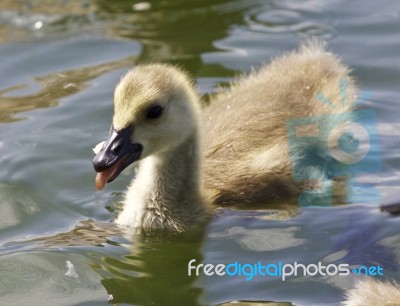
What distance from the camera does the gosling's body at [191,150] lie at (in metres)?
5.56

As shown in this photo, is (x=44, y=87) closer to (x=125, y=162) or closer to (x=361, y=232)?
(x=125, y=162)

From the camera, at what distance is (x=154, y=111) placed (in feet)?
18.3

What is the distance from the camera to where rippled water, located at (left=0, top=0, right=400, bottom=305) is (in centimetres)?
529

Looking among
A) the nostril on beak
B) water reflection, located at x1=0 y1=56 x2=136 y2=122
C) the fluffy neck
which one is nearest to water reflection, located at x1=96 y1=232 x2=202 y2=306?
the fluffy neck

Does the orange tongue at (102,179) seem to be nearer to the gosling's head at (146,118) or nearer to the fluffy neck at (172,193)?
the gosling's head at (146,118)

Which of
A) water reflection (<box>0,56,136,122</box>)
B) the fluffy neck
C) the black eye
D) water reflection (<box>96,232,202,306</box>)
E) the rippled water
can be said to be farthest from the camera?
water reflection (<box>0,56,136,122</box>)

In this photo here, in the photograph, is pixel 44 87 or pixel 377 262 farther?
pixel 44 87

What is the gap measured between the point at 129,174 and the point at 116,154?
1.15m

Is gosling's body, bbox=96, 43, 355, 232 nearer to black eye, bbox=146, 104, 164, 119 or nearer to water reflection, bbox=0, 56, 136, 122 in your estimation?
black eye, bbox=146, 104, 164, 119

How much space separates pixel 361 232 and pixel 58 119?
7.84 ft

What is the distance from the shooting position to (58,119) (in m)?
7.11

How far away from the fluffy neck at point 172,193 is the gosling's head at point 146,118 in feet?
0.21

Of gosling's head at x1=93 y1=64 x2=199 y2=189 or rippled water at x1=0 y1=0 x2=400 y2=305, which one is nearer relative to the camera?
rippled water at x1=0 y1=0 x2=400 y2=305

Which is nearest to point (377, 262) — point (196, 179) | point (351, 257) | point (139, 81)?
point (351, 257)
